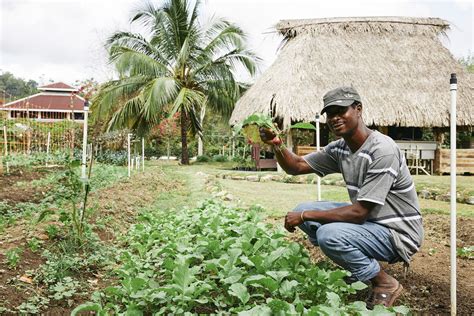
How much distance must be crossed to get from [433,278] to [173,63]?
14976 mm

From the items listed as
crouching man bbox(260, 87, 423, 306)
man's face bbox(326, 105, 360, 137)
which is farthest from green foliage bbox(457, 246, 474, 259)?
man's face bbox(326, 105, 360, 137)

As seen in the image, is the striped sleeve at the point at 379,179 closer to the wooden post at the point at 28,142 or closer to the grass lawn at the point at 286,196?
the grass lawn at the point at 286,196

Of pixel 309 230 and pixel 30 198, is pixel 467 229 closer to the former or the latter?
pixel 309 230

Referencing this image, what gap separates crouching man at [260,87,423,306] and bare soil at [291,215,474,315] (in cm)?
29

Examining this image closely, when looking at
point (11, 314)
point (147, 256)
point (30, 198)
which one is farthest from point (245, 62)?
point (11, 314)

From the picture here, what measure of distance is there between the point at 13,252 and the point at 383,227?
241 cm

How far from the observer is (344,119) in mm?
2834

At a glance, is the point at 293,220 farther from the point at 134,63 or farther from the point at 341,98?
the point at 134,63

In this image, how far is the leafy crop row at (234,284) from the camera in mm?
2404

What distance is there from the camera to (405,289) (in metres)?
3.15

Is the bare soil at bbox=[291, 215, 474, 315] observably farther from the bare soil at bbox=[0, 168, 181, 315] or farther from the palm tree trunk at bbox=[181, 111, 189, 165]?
the palm tree trunk at bbox=[181, 111, 189, 165]

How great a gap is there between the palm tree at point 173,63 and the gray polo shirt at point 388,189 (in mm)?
13703

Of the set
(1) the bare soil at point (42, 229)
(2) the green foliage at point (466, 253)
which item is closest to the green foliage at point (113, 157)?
(1) the bare soil at point (42, 229)

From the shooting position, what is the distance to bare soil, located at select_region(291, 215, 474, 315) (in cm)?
293
